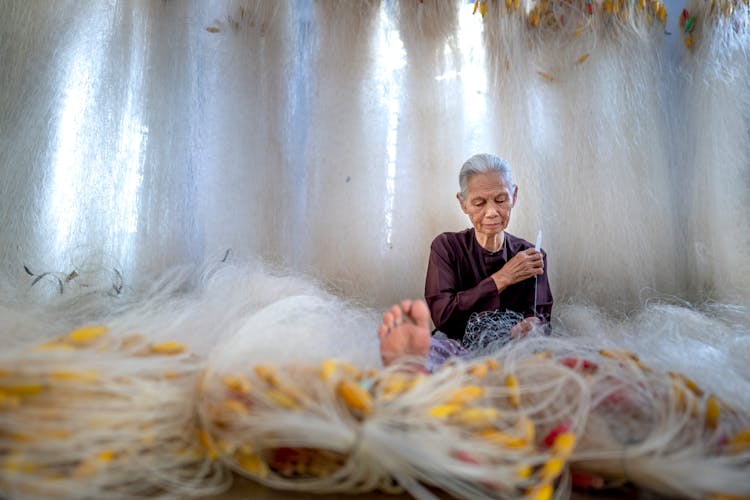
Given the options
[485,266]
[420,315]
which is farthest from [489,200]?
[420,315]

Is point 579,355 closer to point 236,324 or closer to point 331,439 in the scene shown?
point 331,439

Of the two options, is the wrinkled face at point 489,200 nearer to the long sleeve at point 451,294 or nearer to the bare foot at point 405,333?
the long sleeve at point 451,294

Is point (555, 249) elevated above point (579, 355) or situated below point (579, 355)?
A: above

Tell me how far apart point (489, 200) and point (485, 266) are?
0.21 meters

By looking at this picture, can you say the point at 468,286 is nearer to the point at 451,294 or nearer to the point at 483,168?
the point at 451,294

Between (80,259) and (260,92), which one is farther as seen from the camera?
(260,92)

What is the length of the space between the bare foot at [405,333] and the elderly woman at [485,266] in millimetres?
440

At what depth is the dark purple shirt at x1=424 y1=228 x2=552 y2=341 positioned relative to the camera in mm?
1277

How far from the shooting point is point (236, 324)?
874 mm

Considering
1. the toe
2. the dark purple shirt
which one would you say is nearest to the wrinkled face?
the dark purple shirt

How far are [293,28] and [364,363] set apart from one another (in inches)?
51.8

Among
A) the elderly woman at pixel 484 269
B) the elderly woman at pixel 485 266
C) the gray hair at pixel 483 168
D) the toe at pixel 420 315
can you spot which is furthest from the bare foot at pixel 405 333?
the gray hair at pixel 483 168

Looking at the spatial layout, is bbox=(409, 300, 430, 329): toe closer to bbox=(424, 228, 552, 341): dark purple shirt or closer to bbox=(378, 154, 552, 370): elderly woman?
bbox=(378, 154, 552, 370): elderly woman

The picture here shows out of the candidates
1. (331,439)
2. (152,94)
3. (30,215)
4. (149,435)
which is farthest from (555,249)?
(30,215)
